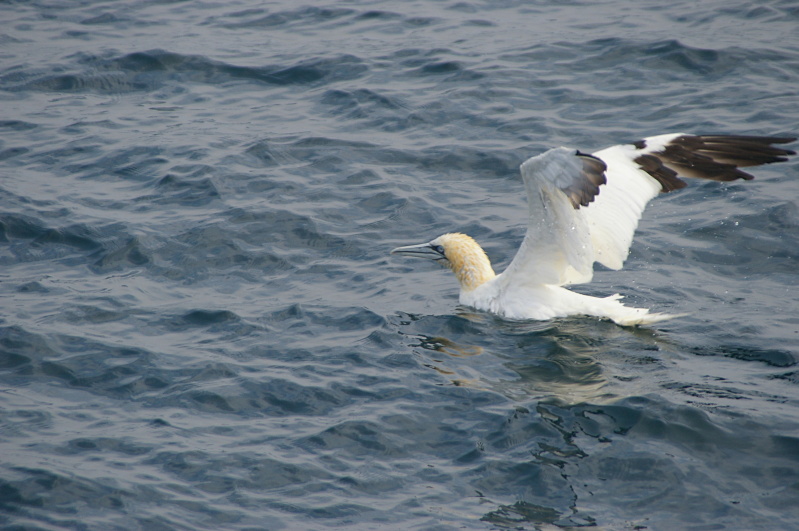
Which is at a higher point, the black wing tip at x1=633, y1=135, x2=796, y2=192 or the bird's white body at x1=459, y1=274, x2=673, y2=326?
the black wing tip at x1=633, y1=135, x2=796, y2=192

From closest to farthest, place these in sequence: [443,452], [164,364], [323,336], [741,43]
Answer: [443,452] → [164,364] → [323,336] → [741,43]

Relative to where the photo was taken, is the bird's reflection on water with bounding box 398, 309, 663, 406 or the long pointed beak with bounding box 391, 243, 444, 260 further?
the long pointed beak with bounding box 391, 243, 444, 260

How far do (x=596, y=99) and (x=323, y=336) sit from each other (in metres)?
6.91

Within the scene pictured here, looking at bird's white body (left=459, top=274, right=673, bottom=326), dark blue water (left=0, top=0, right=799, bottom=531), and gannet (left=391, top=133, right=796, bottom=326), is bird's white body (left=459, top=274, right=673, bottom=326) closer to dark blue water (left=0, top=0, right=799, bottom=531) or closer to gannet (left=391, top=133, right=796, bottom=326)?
gannet (left=391, top=133, right=796, bottom=326)

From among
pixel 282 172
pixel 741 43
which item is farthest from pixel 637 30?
pixel 282 172

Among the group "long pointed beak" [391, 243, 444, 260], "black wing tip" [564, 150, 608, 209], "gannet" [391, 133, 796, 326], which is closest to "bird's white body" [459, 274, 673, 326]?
"gannet" [391, 133, 796, 326]

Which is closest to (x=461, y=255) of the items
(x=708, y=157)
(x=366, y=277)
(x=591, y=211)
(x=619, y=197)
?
(x=366, y=277)

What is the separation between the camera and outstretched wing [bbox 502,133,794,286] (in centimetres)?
815

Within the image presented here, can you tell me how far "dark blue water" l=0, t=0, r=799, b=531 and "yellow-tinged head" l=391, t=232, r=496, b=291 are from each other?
15.7 inches

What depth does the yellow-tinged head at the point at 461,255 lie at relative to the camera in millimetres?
9789

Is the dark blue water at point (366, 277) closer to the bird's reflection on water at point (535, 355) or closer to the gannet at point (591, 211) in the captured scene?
the bird's reflection on water at point (535, 355)

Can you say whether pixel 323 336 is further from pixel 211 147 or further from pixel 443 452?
pixel 211 147

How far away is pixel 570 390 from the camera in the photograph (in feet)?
24.7

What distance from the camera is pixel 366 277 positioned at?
32.9 ft
